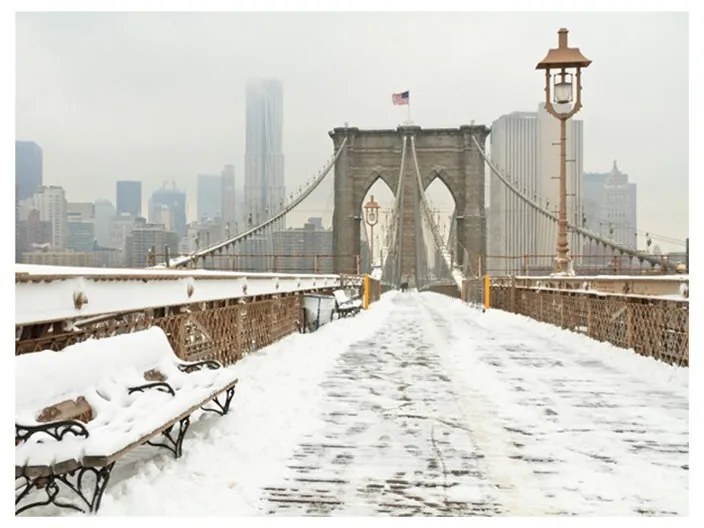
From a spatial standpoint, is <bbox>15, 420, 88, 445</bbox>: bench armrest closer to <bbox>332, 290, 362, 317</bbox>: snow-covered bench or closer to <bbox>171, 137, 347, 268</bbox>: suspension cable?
<bbox>332, 290, 362, 317</bbox>: snow-covered bench

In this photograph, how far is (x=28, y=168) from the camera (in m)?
5.38

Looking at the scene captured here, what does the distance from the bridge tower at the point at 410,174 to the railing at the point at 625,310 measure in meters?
48.7

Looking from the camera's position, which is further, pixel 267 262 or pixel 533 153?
pixel 267 262

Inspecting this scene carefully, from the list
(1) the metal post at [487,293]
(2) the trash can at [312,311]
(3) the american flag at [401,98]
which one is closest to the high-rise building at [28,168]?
(2) the trash can at [312,311]

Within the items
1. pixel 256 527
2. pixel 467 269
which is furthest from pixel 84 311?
pixel 467 269

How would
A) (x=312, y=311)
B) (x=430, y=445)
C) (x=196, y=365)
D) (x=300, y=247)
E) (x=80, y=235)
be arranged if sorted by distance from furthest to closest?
1. (x=300, y=247)
2. (x=312, y=311)
3. (x=80, y=235)
4. (x=196, y=365)
5. (x=430, y=445)

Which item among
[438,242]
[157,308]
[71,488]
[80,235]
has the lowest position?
[71,488]

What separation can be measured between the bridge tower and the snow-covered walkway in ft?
194

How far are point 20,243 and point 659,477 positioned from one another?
14.5 feet

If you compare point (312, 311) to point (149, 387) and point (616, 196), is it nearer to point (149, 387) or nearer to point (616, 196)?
point (616, 196)

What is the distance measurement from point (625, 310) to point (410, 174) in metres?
61.5

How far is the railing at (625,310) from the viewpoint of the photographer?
27.0 feet

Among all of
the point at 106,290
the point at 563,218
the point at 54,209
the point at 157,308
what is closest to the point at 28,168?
the point at 106,290

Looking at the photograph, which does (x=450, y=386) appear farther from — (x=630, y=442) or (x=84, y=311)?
(x=84, y=311)
